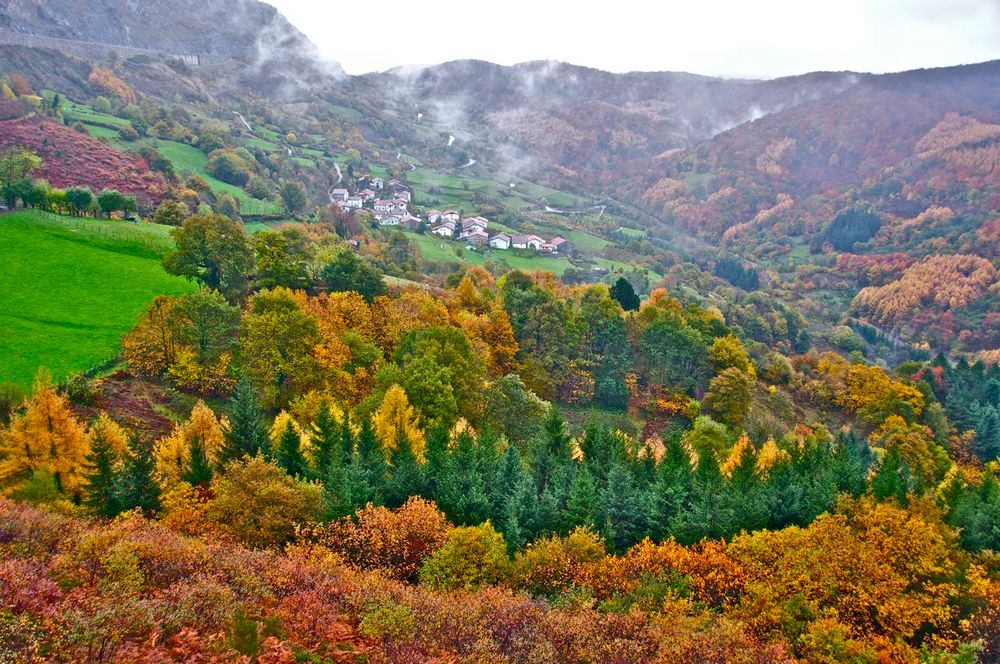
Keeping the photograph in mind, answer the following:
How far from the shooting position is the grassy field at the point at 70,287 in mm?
48938

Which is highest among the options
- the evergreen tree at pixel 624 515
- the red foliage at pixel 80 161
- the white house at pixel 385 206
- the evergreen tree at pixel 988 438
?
the red foliage at pixel 80 161

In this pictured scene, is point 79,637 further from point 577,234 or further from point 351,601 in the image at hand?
point 577,234

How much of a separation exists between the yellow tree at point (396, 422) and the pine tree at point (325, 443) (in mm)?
3536

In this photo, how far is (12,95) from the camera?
129375 millimetres

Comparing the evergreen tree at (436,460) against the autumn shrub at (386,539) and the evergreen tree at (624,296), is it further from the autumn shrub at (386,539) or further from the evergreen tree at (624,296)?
the evergreen tree at (624,296)

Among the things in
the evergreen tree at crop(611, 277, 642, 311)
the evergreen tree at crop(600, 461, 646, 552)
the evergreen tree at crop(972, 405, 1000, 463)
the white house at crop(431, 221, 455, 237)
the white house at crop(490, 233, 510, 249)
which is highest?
the white house at crop(431, 221, 455, 237)

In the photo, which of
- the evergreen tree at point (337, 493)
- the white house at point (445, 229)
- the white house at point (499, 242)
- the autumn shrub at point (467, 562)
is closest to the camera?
the autumn shrub at point (467, 562)

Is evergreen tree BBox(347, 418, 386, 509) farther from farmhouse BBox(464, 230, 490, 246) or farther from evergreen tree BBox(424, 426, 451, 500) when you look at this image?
farmhouse BBox(464, 230, 490, 246)

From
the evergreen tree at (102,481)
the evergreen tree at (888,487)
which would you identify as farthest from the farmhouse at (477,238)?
the evergreen tree at (102,481)

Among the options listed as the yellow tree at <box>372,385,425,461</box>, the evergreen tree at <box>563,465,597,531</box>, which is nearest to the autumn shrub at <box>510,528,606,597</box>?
the evergreen tree at <box>563,465,597,531</box>

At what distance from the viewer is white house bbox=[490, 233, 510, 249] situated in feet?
510

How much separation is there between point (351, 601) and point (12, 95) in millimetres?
156808

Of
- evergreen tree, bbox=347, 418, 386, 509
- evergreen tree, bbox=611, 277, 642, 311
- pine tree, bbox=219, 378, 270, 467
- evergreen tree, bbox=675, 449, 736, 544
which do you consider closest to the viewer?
evergreen tree, bbox=347, 418, 386, 509

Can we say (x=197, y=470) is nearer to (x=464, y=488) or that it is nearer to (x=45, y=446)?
(x=45, y=446)
